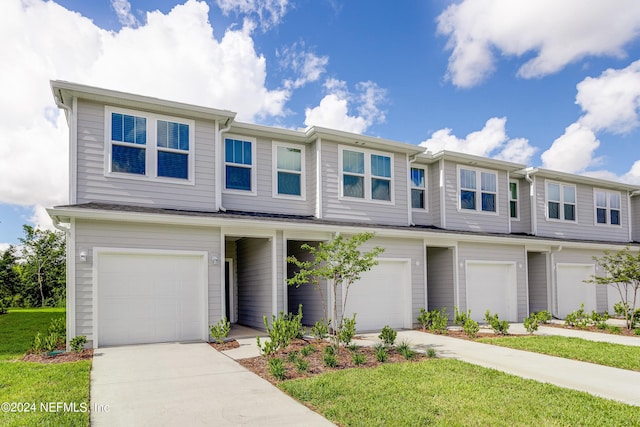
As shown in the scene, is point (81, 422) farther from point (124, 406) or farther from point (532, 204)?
point (532, 204)

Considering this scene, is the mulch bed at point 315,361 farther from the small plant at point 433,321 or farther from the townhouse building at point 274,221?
the small plant at point 433,321

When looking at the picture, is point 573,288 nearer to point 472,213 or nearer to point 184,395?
point 472,213

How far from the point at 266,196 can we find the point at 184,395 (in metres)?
7.55

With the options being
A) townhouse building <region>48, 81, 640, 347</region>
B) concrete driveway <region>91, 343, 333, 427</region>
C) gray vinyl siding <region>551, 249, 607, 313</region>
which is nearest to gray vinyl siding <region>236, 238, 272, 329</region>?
townhouse building <region>48, 81, 640, 347</region>

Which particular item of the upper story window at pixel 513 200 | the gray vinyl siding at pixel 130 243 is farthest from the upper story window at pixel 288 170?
the upper story window at pixel 513 200

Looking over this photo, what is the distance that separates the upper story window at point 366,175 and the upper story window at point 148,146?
4687 mm

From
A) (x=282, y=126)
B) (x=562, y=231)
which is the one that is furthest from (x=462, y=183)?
(x=282, y=126)

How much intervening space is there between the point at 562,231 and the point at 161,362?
16831 mm

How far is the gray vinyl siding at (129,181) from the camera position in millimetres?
10117

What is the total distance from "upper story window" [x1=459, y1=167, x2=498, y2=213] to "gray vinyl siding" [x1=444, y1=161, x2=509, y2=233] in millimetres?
131

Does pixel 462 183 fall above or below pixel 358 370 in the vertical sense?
above

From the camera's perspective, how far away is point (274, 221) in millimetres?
11070

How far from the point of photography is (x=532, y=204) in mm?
17703

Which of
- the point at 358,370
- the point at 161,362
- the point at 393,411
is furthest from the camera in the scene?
the point at 161,362
